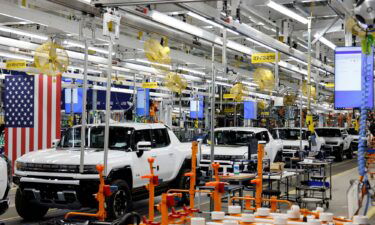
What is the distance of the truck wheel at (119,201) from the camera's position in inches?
326

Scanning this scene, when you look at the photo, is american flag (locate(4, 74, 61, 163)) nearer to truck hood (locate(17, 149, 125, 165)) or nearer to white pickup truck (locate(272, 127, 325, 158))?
truck hood (locate(17, 149, 125, 165))

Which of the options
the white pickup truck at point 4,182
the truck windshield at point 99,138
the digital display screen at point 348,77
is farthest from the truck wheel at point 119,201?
the digital display screen at point 348,77

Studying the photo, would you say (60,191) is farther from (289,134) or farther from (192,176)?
(289,134)

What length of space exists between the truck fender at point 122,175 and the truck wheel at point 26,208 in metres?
1.55

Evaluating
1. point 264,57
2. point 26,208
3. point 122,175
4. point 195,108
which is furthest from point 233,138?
point 195,108

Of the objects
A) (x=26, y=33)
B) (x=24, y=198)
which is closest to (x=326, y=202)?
(x=24, y=198)

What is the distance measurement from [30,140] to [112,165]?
5.02 metres

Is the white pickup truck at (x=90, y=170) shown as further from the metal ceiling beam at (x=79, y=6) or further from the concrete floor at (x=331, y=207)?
the metal ceiling beam at (x=79, y=6)

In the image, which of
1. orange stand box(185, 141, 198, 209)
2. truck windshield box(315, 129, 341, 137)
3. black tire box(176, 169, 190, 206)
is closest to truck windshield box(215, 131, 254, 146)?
black tire box(176, 169, 190, 206)

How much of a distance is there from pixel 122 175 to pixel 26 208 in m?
1.77

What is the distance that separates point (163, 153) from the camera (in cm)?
1046

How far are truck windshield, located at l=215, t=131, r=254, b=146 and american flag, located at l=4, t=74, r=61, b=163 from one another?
4.55m

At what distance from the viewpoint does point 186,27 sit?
10.4 m

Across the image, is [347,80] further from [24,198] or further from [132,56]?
[132,56]
